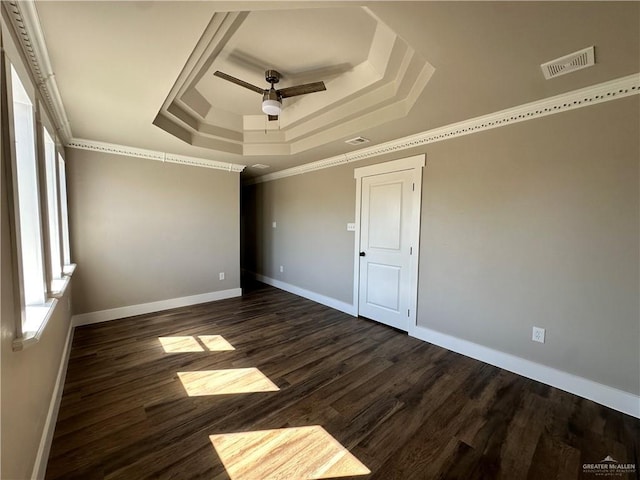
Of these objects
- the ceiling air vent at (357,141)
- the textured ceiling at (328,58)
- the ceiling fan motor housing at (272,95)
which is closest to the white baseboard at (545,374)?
the textured ceiling at (328,58)

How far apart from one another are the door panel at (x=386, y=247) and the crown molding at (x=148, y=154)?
7.91 ft

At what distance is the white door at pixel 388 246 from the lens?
10.7 feet

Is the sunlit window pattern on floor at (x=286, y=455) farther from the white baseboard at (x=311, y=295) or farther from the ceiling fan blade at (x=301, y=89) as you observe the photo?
the ceiling fan blade at (x=301, y=89)

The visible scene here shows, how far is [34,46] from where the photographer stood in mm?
1547

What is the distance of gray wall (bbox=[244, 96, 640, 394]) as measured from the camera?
196 centimetres

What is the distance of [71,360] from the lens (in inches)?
102

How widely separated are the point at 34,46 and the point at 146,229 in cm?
268

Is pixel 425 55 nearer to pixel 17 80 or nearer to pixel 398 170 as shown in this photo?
pixel 398 170

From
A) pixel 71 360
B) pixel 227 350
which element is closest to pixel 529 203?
pixel 227 350

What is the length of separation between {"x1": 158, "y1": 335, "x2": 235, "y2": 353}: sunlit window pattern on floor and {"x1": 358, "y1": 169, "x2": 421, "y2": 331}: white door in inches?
75.7

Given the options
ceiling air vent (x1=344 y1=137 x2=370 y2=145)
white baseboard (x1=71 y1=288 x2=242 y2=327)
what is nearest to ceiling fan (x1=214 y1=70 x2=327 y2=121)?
ceiling air vent (x1=344 y1=137 x2=370 y2=145)

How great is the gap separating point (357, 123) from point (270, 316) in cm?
280

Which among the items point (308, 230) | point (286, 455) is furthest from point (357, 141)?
point (286, 455)

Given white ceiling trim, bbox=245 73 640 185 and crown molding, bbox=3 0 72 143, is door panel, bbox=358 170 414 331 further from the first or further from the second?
crown molding, bbox=3 0 72 143
